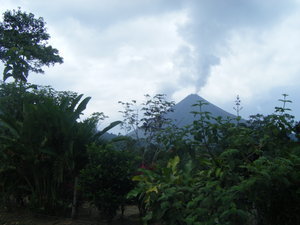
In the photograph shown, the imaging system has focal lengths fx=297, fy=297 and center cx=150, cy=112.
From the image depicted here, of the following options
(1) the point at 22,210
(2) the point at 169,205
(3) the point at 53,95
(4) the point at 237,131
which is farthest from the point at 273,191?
(3) the point at 53,95

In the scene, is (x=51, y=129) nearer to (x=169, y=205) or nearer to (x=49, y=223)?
(x=49, y=223)

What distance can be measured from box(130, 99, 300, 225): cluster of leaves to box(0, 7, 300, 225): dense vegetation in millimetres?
10

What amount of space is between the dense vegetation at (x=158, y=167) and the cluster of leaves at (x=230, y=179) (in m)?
0.01

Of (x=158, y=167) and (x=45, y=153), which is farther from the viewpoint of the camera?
(x=45, y=153)

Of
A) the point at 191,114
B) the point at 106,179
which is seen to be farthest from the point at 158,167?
the point at 191,114

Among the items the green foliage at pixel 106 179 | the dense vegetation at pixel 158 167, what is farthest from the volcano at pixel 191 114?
the green foliage at pixel 106 179

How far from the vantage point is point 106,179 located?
5203 mm

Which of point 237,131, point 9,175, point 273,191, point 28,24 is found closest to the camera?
point 273,191

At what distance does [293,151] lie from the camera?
296 cm

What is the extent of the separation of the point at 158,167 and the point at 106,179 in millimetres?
1433

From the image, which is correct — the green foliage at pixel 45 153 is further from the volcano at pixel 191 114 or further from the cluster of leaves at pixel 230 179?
the cluster of leaves at pixel 230 179

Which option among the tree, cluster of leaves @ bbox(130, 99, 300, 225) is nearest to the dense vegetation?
cluster of leaves @ bbox(130, 99, 300, 225)

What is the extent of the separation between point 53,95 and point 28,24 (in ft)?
33.1

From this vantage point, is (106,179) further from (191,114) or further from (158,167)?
(191,114)
